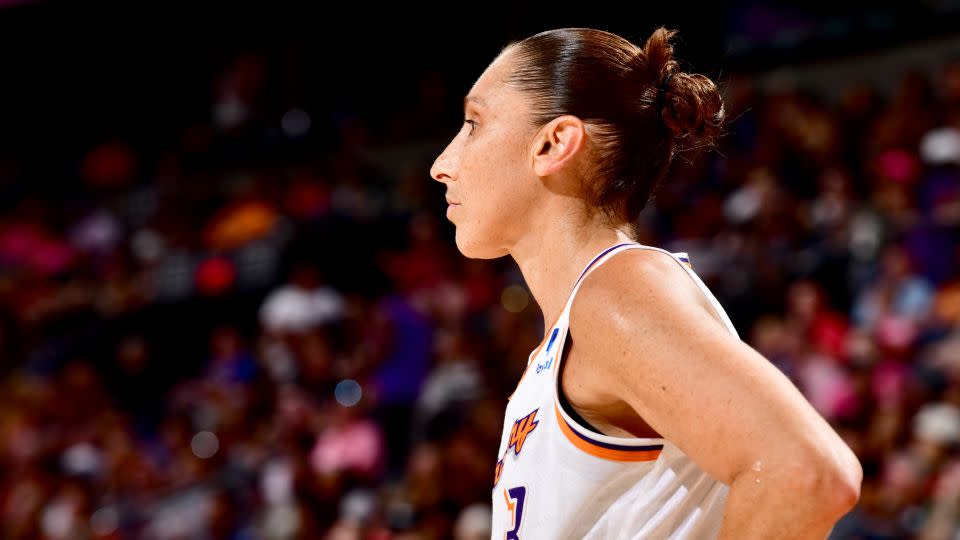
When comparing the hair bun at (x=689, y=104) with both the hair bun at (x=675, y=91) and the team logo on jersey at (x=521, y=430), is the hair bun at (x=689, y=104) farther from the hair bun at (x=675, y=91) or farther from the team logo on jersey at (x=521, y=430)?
the team logo on jersey at (x=521, y=430)

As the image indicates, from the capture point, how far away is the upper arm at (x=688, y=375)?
1598 mm

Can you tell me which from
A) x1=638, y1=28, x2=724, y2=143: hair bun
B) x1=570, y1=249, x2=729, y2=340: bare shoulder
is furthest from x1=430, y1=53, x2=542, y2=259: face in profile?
x1=570, y1=249, x2=729, y2=340: bare shoulder

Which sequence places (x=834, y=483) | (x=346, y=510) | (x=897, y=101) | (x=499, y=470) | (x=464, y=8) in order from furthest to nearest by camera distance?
(x=464, y=8) < (x=897, y=101) < (x=346, y=510) < (x=499, y=470) < (x=834, y=483)

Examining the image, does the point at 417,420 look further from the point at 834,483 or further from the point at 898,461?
the point at 834,483

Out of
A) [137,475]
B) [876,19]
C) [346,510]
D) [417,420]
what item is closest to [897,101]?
[876,19]

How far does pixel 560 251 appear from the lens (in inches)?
87.5

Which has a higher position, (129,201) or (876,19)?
(876,19)

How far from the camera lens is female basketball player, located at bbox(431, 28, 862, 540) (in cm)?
162

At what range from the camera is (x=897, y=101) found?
28.9ft

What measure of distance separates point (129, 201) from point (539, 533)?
12.3 meters

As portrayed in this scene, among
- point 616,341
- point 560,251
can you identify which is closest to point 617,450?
point 616,341

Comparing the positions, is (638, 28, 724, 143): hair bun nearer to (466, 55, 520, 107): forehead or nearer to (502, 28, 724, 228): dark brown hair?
(502, 28, 724, 228): dark brown hair

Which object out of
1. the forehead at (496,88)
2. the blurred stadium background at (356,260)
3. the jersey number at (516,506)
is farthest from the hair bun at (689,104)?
the blurred stadium background at (356,260)

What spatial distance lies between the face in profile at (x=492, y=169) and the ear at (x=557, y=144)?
0.03m
